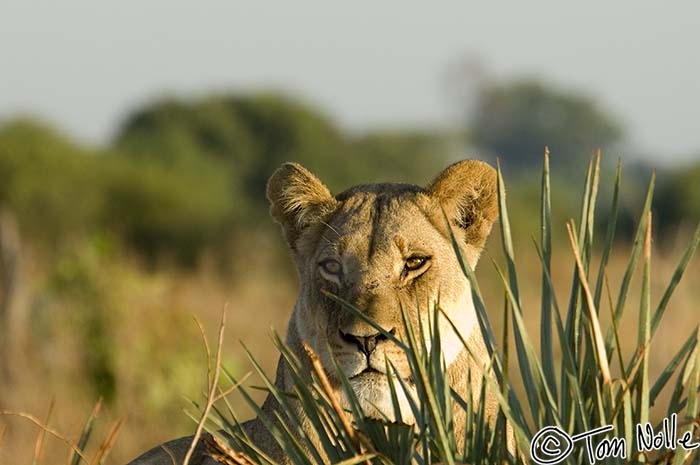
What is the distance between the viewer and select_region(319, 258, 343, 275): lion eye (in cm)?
409

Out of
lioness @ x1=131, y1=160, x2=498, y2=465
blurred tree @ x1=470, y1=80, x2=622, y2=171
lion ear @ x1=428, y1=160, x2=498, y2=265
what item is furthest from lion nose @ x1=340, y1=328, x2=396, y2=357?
blurred tree @ x1=470, y1=80, x2=622, y2=171

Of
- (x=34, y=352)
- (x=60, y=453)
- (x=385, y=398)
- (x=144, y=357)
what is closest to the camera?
(x=385, y=398)

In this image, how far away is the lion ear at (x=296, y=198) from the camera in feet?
14.6

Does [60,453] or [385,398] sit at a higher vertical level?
[385,398]

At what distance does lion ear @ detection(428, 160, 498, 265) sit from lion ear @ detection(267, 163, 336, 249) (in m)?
0.40

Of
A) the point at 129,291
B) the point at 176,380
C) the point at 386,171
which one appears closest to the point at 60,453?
the point at 176,380

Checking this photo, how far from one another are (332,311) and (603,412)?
63.6 inches

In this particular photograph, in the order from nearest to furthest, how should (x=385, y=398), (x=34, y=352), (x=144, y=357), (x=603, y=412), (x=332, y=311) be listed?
1. (x=603, y=412)
2. (x=385, y=398)
3. (x=332, y=311)
4. (x=144, y=357)
5. (x=34, y=352)

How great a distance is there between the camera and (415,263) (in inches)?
160

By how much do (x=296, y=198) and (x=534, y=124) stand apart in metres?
86.7

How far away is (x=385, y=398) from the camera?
370 cm

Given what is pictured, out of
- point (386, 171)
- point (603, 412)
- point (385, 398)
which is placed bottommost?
point (386, 171)

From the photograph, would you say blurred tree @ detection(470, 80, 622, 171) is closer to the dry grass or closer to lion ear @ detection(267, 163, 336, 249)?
the dry grass

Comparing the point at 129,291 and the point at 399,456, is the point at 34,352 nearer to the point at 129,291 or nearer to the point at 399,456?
the point at 129,291
